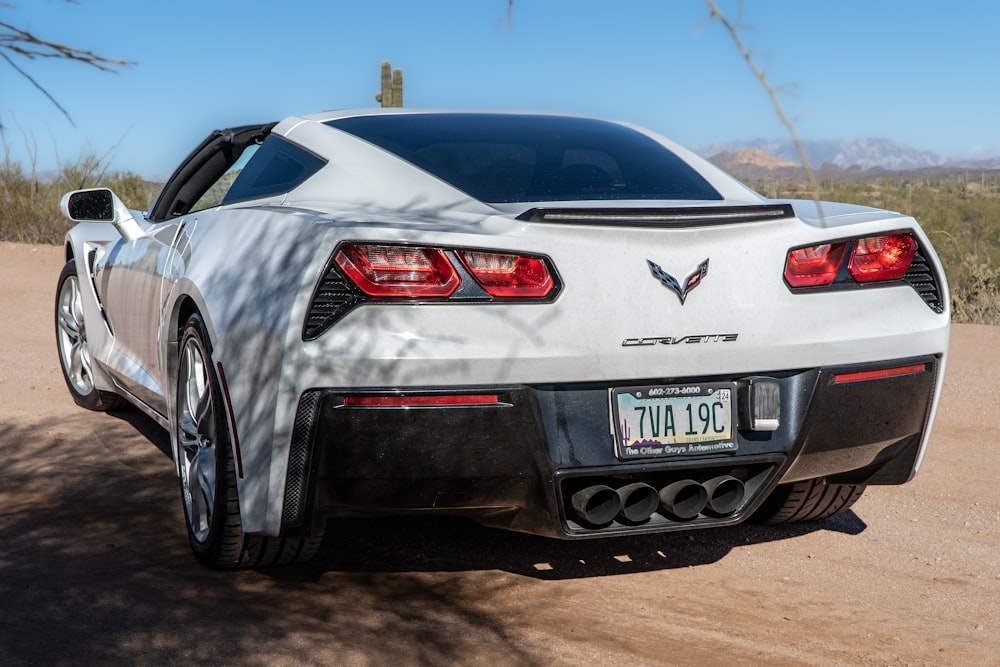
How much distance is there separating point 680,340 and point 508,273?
53cm

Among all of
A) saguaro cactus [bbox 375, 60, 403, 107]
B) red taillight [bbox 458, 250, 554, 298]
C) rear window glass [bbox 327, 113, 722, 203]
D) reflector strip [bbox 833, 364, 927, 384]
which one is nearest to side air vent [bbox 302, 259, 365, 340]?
red taillight [bbox 458, 250, 554, 298]

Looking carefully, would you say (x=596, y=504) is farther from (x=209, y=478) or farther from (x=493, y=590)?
(x=209, y=478)

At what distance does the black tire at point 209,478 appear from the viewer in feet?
11.6

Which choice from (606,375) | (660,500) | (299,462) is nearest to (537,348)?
(606,375)

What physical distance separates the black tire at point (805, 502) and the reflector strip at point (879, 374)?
0.70 m

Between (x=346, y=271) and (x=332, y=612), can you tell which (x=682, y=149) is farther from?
(x=332, y=612)

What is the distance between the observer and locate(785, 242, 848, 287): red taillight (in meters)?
3.35

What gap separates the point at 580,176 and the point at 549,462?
3.65 feet

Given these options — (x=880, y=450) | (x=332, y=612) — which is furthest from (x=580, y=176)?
(x=332, y=612)

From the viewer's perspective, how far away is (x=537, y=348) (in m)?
3.08

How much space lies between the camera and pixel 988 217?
30.5 metres

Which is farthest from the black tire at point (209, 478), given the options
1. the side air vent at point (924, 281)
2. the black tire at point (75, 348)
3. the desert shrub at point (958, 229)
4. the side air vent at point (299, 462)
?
the desert shrub at point (958, 229)

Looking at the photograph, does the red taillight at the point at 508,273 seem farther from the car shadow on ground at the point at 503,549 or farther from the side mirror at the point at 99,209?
the side mirror at the point at 99,209

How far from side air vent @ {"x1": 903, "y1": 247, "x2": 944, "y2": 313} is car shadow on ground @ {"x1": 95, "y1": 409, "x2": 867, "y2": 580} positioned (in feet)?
3.97
